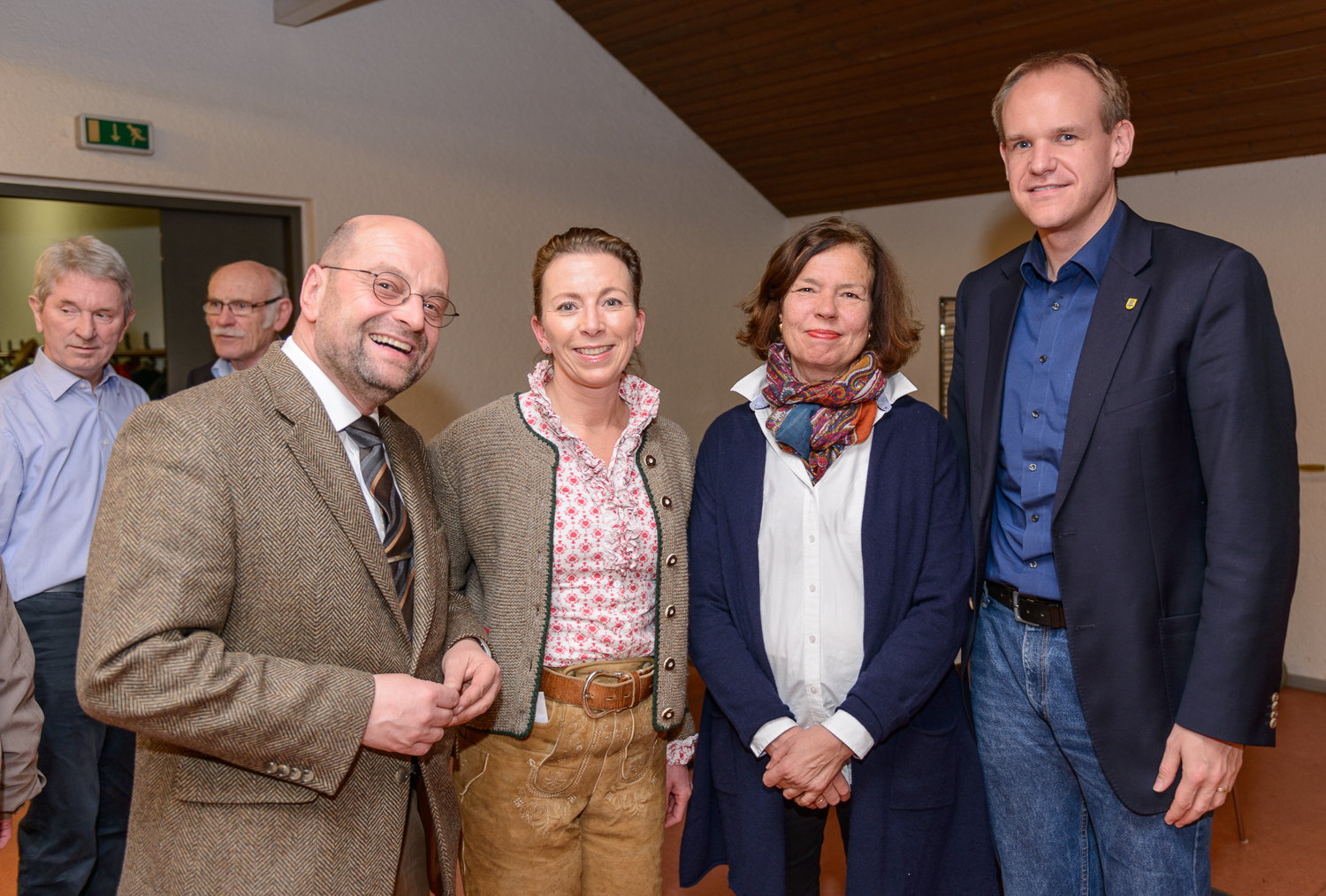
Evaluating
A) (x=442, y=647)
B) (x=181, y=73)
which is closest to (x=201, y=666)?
(x=442, y=647)

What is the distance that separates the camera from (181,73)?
4.40 meters

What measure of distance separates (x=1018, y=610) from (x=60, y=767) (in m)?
2.56

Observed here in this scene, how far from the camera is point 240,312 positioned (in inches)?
143

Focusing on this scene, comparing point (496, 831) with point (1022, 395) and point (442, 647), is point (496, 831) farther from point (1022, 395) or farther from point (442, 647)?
point (1022, 395)

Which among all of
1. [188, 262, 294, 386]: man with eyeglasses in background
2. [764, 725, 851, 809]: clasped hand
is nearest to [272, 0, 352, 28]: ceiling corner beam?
[188, 262, 294, 386]: man with eyeglasses in background

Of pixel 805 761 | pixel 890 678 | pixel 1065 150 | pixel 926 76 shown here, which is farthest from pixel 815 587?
pixel 926 76

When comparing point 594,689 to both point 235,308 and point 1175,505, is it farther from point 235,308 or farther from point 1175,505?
point 235,308

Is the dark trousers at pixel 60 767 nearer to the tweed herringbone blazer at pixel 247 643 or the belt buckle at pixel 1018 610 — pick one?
the tweed herringbone blazer at pixel 247 643

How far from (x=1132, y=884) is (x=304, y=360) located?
5.73 feet

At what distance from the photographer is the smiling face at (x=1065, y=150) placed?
1.77 meters

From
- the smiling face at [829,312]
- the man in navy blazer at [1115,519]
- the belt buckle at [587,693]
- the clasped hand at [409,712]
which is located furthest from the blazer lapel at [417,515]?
the man in navy blazer at [1115,519]

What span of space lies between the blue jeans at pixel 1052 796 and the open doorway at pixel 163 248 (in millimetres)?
4190

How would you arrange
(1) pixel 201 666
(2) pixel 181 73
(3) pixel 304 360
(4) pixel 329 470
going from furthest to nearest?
(2) pixel 181 73, (3) pixel 304 360, (4) pixel 329 470, (1) pixel 201 666

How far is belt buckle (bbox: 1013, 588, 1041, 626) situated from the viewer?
1.80 meters
